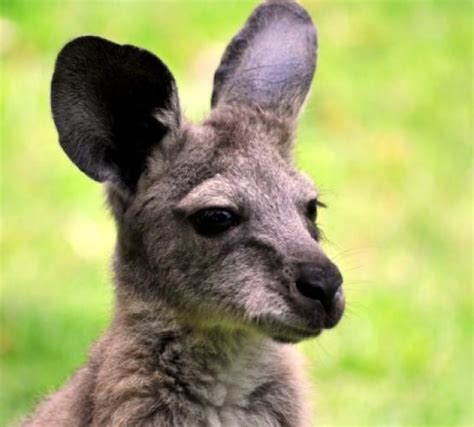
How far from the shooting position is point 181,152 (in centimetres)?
→ 594

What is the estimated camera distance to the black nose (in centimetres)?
541

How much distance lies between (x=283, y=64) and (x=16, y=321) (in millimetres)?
3195

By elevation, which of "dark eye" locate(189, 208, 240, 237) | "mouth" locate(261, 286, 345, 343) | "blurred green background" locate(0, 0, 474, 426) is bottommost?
"mouth" locate(261, 286, 345, 343)

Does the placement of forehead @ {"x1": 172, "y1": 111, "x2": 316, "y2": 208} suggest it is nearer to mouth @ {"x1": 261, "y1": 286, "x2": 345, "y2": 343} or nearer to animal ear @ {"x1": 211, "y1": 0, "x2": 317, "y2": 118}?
animal ear @ {"x1": 211, "y1": 0, "x2": 317, "y2": 118}

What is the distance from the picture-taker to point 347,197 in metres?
11.0

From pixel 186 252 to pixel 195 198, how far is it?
0.59ft

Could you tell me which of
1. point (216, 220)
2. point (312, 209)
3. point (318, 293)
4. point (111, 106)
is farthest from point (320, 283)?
point (111, 106)

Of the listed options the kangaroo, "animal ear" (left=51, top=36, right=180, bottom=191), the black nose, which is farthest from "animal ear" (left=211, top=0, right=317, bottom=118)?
the black nose

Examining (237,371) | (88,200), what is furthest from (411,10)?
(237,371)

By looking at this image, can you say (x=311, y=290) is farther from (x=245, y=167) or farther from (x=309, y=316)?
(x=245, y=167)

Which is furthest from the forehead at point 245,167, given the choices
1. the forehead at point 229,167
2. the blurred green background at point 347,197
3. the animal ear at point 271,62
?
the blurred green background at point 347,197

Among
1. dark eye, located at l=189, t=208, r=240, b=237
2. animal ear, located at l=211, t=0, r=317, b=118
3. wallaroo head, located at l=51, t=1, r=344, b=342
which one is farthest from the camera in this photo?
animal ear, located at l=211, t=0, r=317, b=118

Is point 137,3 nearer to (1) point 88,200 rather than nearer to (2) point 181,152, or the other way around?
(1) point 88,200

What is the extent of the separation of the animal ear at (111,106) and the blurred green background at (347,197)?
1250mm
